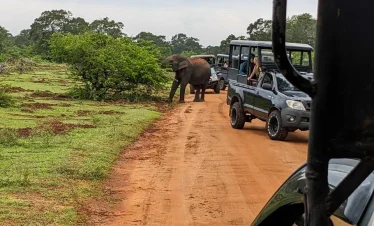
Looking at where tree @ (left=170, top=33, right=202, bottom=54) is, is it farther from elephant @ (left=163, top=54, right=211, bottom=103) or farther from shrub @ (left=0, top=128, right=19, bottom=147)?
shrub @ (left=0, top=128, right=19, bottom=147)

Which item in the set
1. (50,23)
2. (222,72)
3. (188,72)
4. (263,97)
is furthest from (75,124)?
(50,23)

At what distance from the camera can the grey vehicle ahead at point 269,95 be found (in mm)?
12765

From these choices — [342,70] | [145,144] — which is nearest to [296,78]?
[342,70]

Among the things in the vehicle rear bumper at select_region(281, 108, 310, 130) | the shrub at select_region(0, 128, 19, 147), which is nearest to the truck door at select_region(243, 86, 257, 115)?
the vehicle rear bumper at select_region(281, 108, 310, 130)

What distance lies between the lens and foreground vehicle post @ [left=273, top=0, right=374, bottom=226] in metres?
1.49

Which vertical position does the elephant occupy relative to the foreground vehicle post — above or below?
below

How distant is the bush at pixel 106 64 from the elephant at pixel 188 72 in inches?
35.2

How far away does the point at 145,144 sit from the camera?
12.2 meters

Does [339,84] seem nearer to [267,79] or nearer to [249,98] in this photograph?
[267,79]

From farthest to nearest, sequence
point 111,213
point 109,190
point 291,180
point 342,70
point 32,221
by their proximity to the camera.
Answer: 1. point 109,190
2. point 111,213
3. point 32,221
4. point 291,180
5. point 342,70

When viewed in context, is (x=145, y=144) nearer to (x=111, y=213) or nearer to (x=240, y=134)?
(x=240, y=134)

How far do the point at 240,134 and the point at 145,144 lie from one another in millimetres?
2800

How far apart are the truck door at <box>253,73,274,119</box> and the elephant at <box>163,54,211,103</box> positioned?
33.2 feet

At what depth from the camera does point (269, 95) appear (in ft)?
44.9
